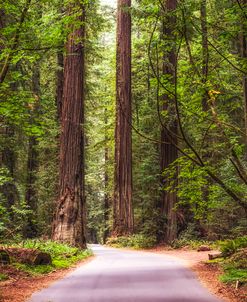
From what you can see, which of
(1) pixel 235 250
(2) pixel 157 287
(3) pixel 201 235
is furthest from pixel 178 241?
(2) pixel 157 287

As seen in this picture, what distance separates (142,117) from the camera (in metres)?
21.2

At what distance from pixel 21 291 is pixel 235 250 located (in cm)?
546

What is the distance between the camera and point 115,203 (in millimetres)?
20656

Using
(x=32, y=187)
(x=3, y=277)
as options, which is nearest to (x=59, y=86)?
(x=32, y=187)

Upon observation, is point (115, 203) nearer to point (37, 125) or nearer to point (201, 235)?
point (201, 235)

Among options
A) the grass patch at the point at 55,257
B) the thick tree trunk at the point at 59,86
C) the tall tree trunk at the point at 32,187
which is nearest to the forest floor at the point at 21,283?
the grass patch at the point at 55,257

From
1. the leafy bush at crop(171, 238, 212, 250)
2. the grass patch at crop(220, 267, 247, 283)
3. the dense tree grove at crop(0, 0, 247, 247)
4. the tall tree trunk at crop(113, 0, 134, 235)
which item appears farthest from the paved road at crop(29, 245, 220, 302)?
the tall tree trunk at crop(113, 0, 134, 235)

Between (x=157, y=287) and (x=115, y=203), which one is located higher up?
(x=115, y=203)

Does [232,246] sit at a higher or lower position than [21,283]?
higher

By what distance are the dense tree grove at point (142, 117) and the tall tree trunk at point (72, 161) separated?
0.04 metres

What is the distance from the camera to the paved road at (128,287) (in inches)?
225

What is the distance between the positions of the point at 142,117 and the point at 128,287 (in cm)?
1526

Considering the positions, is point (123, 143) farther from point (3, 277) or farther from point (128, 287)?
point (128, 287)

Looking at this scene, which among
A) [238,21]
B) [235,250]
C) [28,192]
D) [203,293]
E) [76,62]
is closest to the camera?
[203,293]
